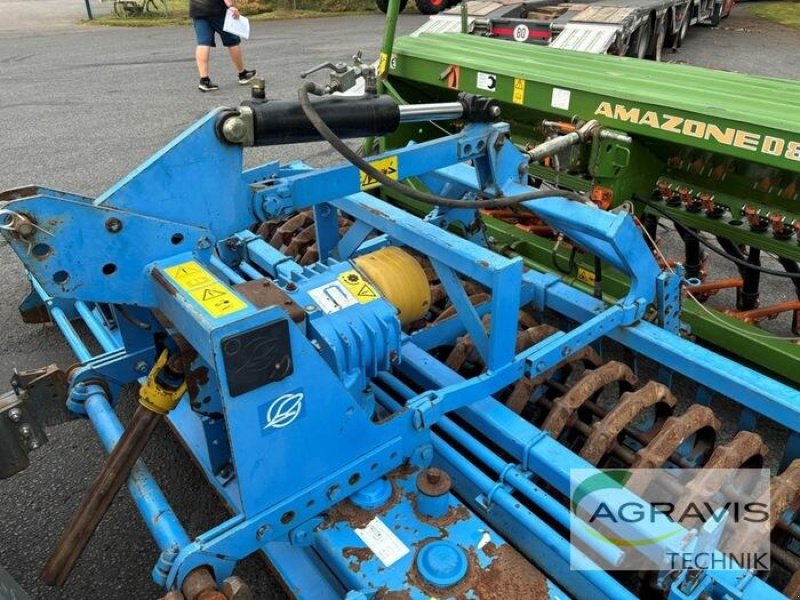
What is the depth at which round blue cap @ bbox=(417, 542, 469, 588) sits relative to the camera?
5.70ft

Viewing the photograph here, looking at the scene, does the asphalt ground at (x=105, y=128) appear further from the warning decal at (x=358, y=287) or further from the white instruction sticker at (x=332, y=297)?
the warning decal at (x=358, y=287)

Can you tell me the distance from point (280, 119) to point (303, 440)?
84cm

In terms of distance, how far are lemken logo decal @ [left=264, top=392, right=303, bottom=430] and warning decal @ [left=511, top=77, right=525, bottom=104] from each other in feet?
7.71

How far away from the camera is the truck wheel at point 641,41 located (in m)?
9.19

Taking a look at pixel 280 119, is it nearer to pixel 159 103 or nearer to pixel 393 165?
pixel 393 165

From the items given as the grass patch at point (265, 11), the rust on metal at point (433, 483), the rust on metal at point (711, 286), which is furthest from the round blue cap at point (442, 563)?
the grass patch at point (265, 11)

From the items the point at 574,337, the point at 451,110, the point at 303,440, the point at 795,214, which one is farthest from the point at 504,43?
the point at 303,440

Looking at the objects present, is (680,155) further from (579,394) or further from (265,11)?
(265,11)

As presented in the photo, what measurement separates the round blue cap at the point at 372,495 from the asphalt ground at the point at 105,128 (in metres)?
0.57

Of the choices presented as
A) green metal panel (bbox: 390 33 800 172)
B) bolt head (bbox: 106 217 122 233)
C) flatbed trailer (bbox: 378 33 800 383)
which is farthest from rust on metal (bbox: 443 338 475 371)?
bolt head (bbox: 106 217 122 233)

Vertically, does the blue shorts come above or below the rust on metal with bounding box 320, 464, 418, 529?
above

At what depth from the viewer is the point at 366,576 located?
5.80 ft

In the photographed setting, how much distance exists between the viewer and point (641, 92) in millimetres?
3100

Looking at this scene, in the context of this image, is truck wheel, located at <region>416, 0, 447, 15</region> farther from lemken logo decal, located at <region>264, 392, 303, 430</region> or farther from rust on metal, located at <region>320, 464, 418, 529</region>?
lemken logo decal, located at <region>264, 392, 303, 430</region>
